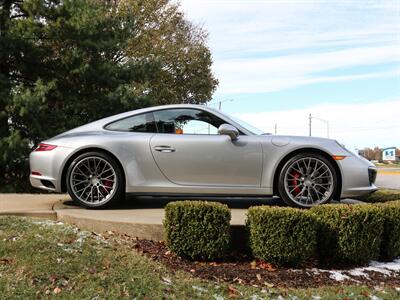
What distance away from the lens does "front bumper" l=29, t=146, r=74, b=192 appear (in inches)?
230

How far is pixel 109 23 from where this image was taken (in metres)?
13.1

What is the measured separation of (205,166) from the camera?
570 cm

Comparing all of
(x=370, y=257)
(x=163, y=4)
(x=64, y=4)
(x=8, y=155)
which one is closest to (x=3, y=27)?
(x=64, y=4)

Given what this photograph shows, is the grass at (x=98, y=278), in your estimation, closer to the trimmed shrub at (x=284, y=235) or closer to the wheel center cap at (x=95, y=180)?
the trimmed shrub at (x=284, y=235)

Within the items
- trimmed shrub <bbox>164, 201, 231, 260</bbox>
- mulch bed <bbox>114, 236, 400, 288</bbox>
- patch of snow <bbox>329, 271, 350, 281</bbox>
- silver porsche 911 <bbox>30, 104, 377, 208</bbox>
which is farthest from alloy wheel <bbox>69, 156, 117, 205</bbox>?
patch of snow <bbox>329, 271, 350, 281</bbox>

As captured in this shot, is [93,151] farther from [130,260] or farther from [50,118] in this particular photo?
[50,118]

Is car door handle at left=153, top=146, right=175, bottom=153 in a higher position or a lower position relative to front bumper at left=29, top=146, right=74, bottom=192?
higher

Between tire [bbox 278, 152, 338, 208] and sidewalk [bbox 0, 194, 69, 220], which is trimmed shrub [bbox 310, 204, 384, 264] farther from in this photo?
sidewalk [bbox 0, 194, 69, 220]

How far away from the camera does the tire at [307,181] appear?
576cm

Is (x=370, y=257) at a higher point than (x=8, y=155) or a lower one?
lower

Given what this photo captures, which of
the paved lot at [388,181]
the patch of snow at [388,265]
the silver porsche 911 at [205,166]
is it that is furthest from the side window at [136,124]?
the paved lot at [388,181]

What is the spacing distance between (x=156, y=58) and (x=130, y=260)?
1091 cm

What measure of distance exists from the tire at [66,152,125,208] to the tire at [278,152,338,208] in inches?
77.2

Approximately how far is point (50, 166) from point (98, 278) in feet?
8.06
